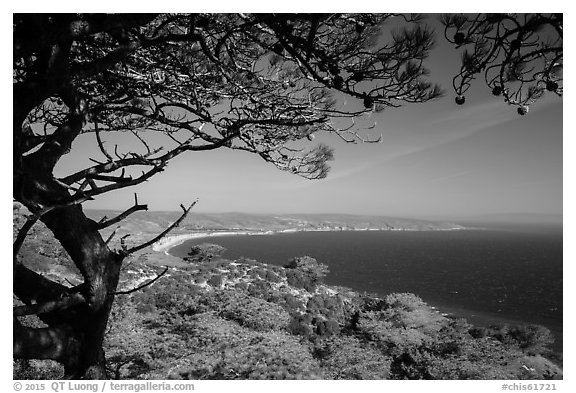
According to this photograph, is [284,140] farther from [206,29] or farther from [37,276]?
[37,276]

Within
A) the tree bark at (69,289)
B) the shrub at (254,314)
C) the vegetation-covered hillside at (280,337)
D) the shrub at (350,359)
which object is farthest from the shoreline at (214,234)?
the tree bark at (69,289)

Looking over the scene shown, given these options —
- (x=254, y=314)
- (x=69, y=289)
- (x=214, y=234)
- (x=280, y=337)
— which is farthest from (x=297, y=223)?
(x=69, y=289)

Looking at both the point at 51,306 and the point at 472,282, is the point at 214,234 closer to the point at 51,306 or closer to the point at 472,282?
the point at 472,282

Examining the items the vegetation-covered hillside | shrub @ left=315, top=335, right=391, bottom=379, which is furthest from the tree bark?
shrub @ left=315, top=335, right=391, bottom=379

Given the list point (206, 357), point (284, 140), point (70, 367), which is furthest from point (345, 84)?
point (206, 357)

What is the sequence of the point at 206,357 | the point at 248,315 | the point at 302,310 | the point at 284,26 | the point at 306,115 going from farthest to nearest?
the point at 302,310 → the point at 248,315 → the point at 206,357 → the point at 306,115 → the point at 284,26

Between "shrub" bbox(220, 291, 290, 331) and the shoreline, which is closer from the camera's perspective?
"shrub" bbox(220, 291, 290, 331)

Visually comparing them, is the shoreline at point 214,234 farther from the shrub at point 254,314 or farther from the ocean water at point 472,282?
the shrub at point 254,314

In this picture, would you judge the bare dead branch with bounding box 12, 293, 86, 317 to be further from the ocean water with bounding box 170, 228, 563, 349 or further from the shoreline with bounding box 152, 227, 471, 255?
the shoreline with bounding box 152, 227, 471, 255
